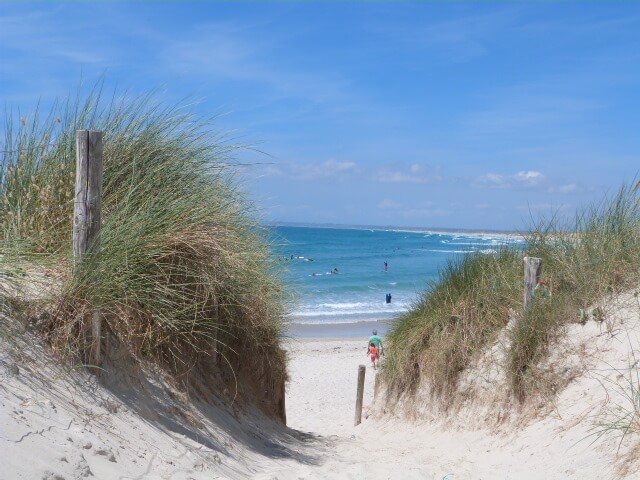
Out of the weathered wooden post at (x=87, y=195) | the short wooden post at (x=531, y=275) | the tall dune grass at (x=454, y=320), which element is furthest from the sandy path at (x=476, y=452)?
the weathered wooden post at (x=87, y=195)

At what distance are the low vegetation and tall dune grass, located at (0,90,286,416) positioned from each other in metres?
2.77

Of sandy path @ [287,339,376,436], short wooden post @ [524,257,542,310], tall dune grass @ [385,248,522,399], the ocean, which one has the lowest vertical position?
sandy path @ [287,339,376,436]

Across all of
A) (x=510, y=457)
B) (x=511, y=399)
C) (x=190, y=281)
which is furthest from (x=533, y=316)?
(x=190, y=281)

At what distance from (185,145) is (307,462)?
357 cm

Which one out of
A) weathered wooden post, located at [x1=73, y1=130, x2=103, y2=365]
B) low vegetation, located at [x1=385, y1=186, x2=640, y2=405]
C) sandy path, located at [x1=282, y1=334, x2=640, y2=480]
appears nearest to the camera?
weathered wooden post, located at [x1=73, y1=130, x2=103, y2=365]

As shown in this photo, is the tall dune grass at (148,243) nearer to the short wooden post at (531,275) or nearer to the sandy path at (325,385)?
the short wooden post at (531,275)

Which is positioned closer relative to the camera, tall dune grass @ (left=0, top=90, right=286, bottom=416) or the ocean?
tall dune grass @ (left=0, top=90, right=286, bottom=416)

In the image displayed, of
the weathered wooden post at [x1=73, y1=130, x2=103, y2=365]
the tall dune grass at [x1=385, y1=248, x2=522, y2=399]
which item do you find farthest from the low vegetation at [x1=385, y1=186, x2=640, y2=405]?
the weathered wooden post at [x1=73, y1=130, x2=103, y2=365]

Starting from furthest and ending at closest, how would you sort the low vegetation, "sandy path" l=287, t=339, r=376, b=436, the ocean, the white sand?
1. the ocean
2. "sandy path" l=287, t=339, r=376, b=436
3. the low vegetation
4. the white sand

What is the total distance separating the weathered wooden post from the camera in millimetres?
5484

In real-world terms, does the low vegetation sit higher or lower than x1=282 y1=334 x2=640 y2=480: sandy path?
higher

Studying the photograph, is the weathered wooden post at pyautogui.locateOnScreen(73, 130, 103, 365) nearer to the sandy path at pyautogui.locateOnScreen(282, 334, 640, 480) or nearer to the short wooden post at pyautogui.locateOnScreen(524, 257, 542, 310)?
the sandy path at pyautogui.locateOnScreen(282, 334, 640, 480)

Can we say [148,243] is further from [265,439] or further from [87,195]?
[265,439]

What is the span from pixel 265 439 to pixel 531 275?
3730 millimetres
